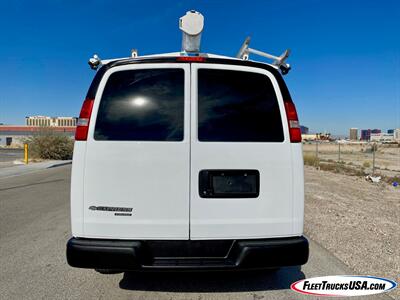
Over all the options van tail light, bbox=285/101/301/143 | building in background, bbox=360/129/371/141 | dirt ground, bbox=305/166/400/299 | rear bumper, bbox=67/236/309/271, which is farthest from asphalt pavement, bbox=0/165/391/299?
building in background, bbox=360/129/371/141

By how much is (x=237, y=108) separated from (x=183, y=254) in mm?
1358

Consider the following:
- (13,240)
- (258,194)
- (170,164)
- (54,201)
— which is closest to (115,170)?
(170,164)

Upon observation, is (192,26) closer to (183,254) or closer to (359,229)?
(183,254)

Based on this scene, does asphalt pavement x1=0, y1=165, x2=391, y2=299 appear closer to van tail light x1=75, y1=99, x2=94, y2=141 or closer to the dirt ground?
the dirt ground

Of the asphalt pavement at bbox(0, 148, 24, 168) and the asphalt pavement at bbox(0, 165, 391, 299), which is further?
the asphalt pavement at bbox(0, 148, 24, 168)

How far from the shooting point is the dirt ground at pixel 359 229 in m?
3.58

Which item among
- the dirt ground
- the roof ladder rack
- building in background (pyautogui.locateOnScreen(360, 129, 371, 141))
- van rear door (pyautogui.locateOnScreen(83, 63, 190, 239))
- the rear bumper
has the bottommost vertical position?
the dirt ground

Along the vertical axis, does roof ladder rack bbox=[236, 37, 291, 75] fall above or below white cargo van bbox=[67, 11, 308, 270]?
above

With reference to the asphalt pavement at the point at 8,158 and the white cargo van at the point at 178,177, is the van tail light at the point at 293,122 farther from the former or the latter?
the asphalt pavement at the point at 8,158

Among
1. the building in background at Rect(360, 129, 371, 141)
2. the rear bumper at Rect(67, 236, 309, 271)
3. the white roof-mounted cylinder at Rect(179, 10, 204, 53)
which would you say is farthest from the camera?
the building in background at Rect(360, 129, 371, 141)

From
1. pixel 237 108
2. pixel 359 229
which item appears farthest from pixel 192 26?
pixel 359 229

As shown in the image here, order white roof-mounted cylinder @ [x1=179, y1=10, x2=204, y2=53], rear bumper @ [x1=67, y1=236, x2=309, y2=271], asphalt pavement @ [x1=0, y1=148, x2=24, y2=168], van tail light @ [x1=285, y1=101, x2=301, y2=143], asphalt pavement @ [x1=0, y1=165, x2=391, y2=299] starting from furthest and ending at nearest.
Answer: asphalt pavement @ [x1=0, y1=148, x2=24, y2=168]
white roof-mounted cylinder @ [x1=179, y1=10, x2=204, y2=53]
asphalt pavement @ [x1=0, y1=165, x2=391, y2=299]
van tail light @ [x1=285, y1=101, x2=301, y2=143]
rear bumper @ [x1=67, y1=236, x2=309, y2=271]

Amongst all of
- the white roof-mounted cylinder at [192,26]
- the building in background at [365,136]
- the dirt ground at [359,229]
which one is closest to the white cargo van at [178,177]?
the white roof-mounted cylinder at [192,26]

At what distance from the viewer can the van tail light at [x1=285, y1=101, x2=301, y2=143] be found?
2488 millimetres
